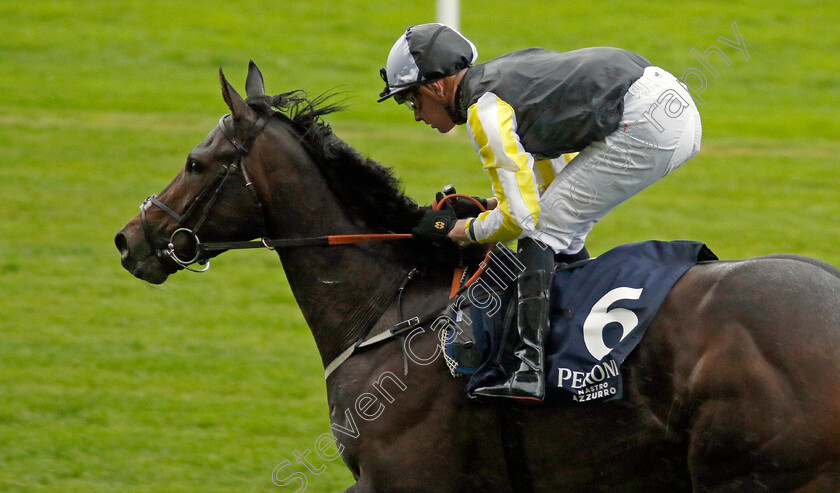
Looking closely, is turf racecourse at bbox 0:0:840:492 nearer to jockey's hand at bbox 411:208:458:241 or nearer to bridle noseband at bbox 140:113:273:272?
bridle noseband at bbox 140:113:273:272

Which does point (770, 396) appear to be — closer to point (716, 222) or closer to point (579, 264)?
point (579, 264)

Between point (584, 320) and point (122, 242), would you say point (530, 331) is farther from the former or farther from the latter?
point (122, 242)

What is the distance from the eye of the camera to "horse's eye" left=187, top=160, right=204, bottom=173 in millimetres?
4188

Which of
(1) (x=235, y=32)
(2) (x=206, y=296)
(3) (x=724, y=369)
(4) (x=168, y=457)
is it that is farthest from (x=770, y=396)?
(1) (x=235, y=32)

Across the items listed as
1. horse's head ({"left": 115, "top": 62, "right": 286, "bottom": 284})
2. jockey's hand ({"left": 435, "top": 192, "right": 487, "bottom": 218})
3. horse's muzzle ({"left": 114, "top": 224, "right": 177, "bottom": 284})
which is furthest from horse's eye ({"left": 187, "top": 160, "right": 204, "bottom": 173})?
jockey's hand ({"left": 435, "top": 192, "right": 487, "bottom": 218})

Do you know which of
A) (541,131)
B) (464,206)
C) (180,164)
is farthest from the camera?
(180,164)

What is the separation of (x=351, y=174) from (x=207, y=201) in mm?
584

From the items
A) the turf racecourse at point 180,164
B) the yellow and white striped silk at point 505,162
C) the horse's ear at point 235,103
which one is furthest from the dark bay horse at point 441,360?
the turf racecourse at point 180,164

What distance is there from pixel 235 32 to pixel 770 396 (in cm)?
1413

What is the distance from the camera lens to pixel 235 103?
409 centimetres

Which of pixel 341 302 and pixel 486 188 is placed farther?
pixel 486 188

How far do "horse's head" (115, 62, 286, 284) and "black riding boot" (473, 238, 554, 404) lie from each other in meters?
1.12

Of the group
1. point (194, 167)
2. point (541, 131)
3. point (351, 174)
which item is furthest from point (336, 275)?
point (541, 131)

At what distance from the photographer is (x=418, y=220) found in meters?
4.29
